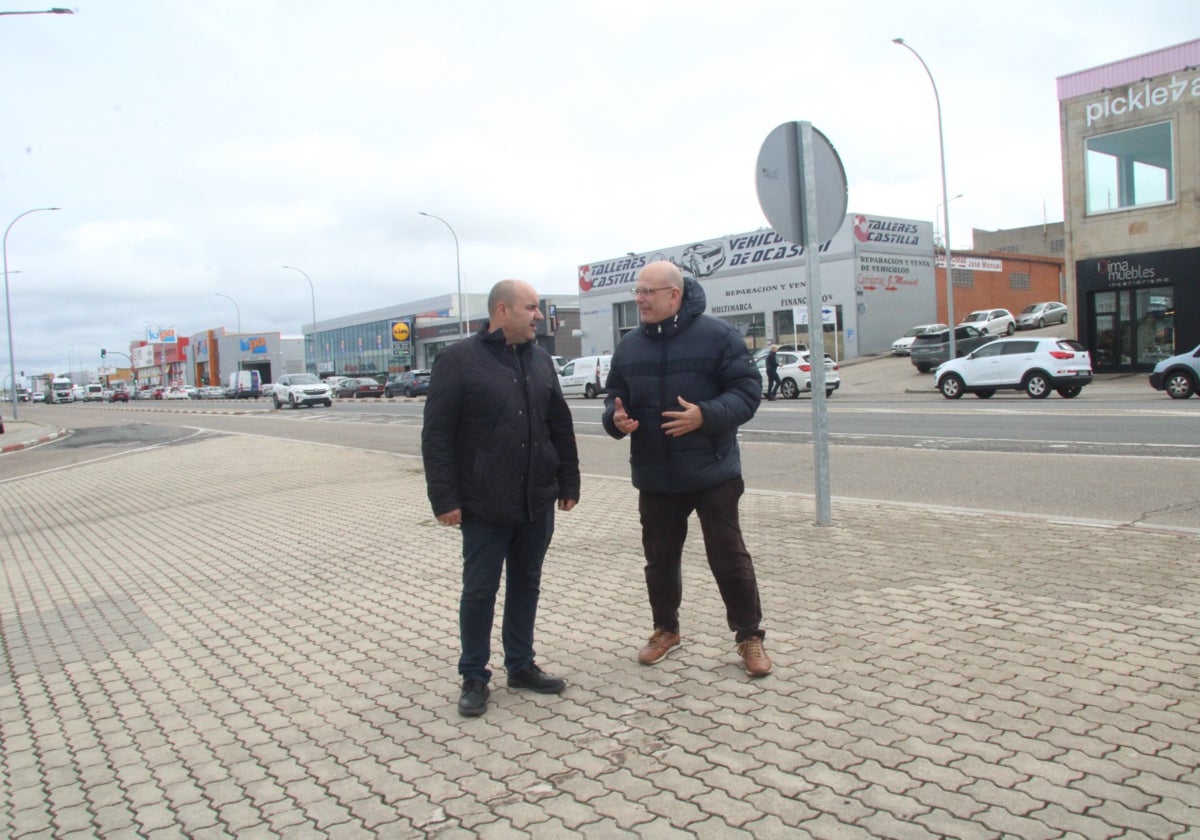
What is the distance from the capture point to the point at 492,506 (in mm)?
3918

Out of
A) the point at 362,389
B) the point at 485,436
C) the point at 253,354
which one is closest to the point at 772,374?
the point at 485,436

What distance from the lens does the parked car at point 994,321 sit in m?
44.4

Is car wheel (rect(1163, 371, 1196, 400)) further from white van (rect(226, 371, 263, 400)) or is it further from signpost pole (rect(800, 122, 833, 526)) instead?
white van (rect(226, 371, 263, 400))

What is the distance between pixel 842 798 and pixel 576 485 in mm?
1730

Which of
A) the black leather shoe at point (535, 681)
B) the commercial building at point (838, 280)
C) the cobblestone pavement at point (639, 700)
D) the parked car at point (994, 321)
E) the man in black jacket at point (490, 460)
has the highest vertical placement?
the commercial building at point (838, 280)

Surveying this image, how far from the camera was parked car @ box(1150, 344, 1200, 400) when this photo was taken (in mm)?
19922

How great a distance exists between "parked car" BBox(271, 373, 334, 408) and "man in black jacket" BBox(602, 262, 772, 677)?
42376 millimetres

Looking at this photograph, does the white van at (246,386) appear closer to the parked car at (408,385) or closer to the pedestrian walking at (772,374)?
the parked car at (408,385)

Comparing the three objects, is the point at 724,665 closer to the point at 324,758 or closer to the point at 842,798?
the point at 842,798

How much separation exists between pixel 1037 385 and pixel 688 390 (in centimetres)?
2159

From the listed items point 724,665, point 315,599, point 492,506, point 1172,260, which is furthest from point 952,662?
point 1172,260

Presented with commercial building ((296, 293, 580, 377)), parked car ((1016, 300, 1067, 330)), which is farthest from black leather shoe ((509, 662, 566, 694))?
commercial building ((296, 293, 580, 377))

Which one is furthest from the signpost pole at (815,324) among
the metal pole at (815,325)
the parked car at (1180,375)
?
the parked car at (1180,375)

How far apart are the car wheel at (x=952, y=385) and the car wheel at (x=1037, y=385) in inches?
74.2
